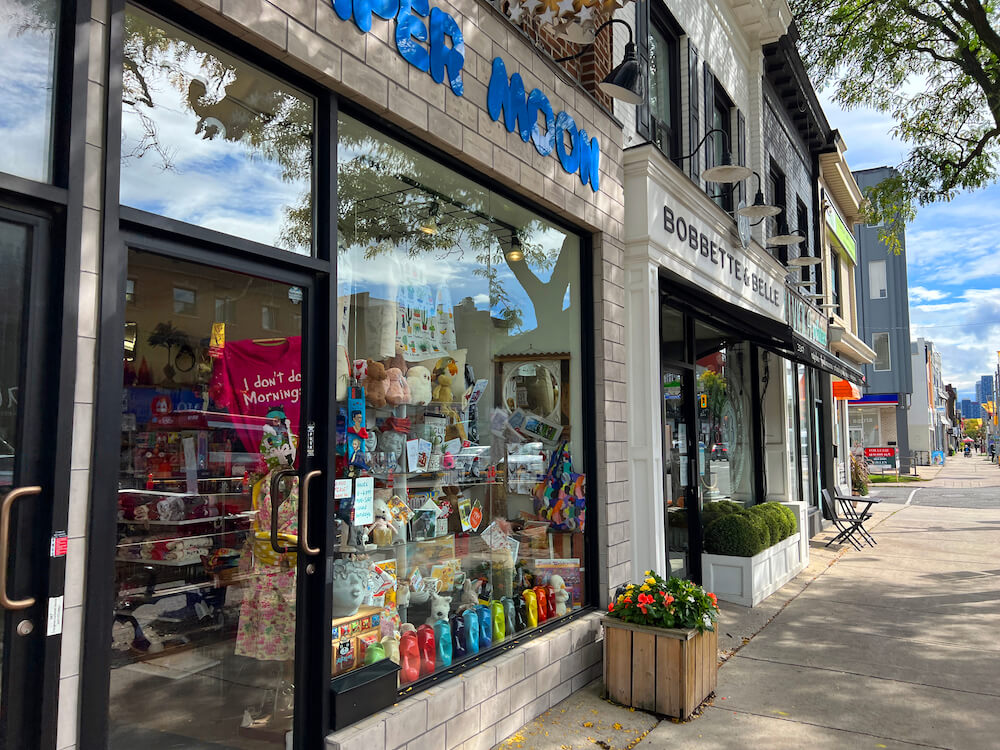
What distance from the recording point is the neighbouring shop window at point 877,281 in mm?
36216

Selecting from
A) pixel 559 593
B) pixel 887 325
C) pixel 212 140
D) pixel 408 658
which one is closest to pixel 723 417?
pixel 559 593

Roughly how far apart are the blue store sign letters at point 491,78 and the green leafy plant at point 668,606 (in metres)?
2.97

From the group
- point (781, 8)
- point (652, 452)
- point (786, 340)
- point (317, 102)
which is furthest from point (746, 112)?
point (317, 102)

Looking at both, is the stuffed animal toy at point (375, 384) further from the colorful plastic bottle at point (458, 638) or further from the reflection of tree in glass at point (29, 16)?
the reflection of tree in glass at point (29, 16)

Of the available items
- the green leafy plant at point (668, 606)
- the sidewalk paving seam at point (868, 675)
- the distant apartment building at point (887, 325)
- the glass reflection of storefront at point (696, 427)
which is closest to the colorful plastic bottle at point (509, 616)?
the green leafy plant at point (668, 606)

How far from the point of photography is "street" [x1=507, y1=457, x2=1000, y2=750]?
4238 mm

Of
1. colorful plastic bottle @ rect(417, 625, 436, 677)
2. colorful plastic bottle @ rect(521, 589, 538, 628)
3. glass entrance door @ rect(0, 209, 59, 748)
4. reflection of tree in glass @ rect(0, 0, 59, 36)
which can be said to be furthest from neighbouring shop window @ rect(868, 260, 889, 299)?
glass entrance door @ rect(0, 209, 59, 748)

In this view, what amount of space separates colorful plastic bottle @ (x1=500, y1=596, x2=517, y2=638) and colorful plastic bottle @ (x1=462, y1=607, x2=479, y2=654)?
299mm

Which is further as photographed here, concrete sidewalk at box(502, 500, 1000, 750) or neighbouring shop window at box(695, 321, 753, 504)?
neighbouring shop window at box(695, 321, 753, 504)

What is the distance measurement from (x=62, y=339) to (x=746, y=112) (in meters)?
10.2

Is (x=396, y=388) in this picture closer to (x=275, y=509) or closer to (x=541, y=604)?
(x=275, y=509)

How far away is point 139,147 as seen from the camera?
2.73m

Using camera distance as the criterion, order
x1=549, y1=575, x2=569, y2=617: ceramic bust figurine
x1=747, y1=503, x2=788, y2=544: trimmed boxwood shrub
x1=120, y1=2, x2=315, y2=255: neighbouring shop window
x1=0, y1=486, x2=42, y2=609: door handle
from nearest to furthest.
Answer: x1=0, y1=486, x2=42, y2=609: door handle → x1=120, y1=2, x2=315, y2=255: neighbouring shop window → x1=549, y1=575, x2=569, y2=617: ceramic bust figurine → x1=747, y1=503, x2=788, y2=544: trimmed boxwood shrub

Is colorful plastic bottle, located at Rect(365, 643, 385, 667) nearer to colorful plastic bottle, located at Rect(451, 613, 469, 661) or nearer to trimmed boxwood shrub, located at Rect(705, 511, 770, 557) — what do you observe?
colorful plastic bottle, located at Rect(451, 613, 469, 661)
